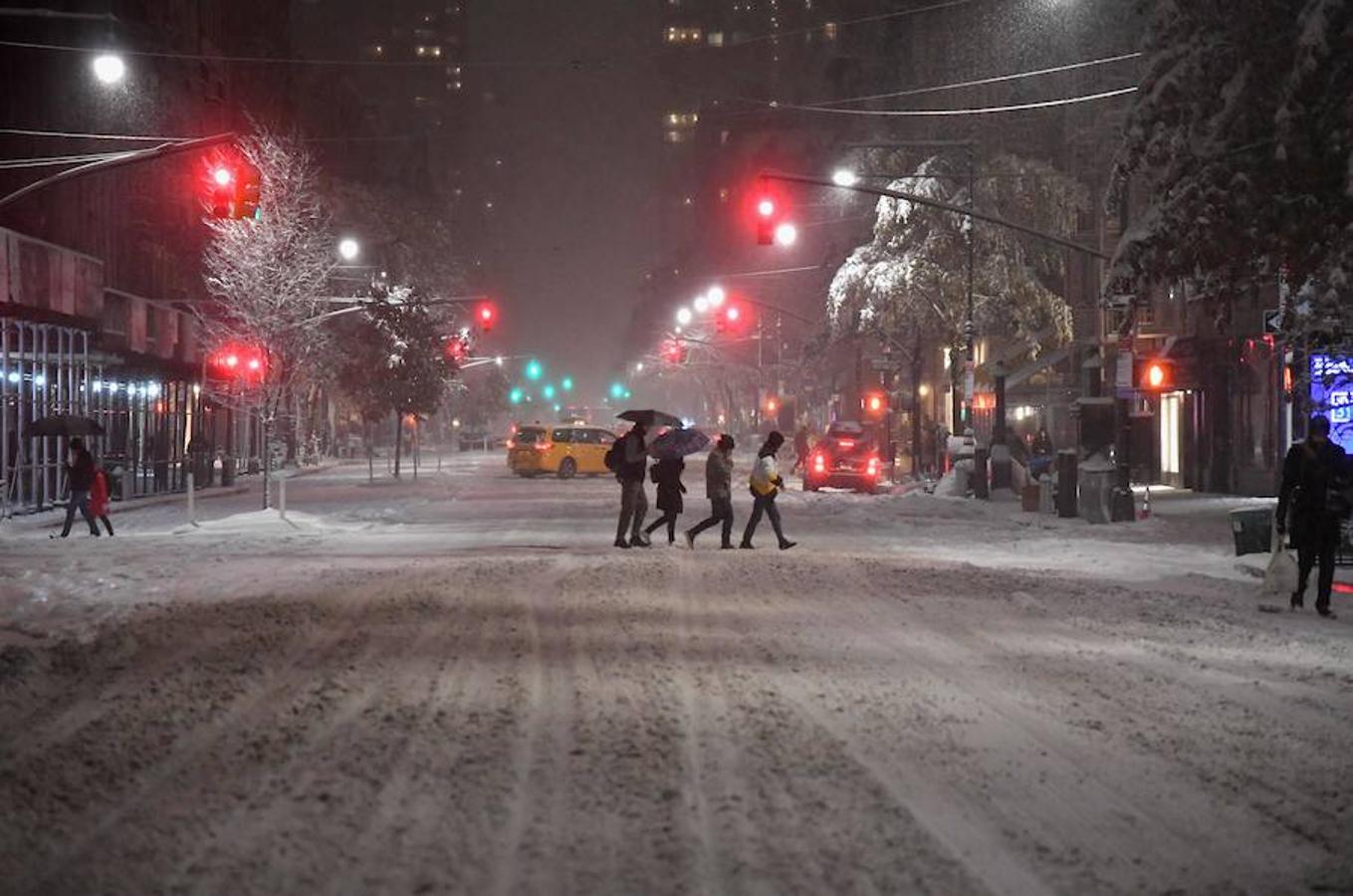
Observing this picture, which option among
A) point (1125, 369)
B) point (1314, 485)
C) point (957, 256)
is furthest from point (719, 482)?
point (957, 256)

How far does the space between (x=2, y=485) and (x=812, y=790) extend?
28.3 metres

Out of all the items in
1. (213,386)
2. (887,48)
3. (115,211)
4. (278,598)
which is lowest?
(278,598)

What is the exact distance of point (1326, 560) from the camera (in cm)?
1359

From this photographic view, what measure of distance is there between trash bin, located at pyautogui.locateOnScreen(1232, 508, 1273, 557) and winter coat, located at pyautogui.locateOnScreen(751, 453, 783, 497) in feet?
21.9

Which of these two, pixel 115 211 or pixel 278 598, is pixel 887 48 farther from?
pixel 278 598

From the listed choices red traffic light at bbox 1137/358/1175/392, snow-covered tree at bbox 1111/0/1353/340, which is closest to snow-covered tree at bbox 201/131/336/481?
snow-covered tree at bbox 1111/0/1353/340

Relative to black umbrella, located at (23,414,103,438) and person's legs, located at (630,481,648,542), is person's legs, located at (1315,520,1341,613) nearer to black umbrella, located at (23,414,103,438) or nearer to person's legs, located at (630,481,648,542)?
person's legs, located at (630,481,648,542)

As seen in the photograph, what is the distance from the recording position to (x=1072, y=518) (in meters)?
28.4

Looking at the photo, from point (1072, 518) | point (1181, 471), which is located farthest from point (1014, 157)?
point (1072, 518)

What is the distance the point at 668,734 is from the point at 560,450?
142 feet

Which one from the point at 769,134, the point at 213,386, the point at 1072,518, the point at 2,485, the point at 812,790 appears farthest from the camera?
the point at 769,134

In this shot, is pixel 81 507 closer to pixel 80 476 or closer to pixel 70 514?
pixel 70 514

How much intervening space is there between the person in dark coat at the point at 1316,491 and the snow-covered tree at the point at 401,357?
39.6 meters

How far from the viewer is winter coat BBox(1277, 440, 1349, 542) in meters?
13.2
